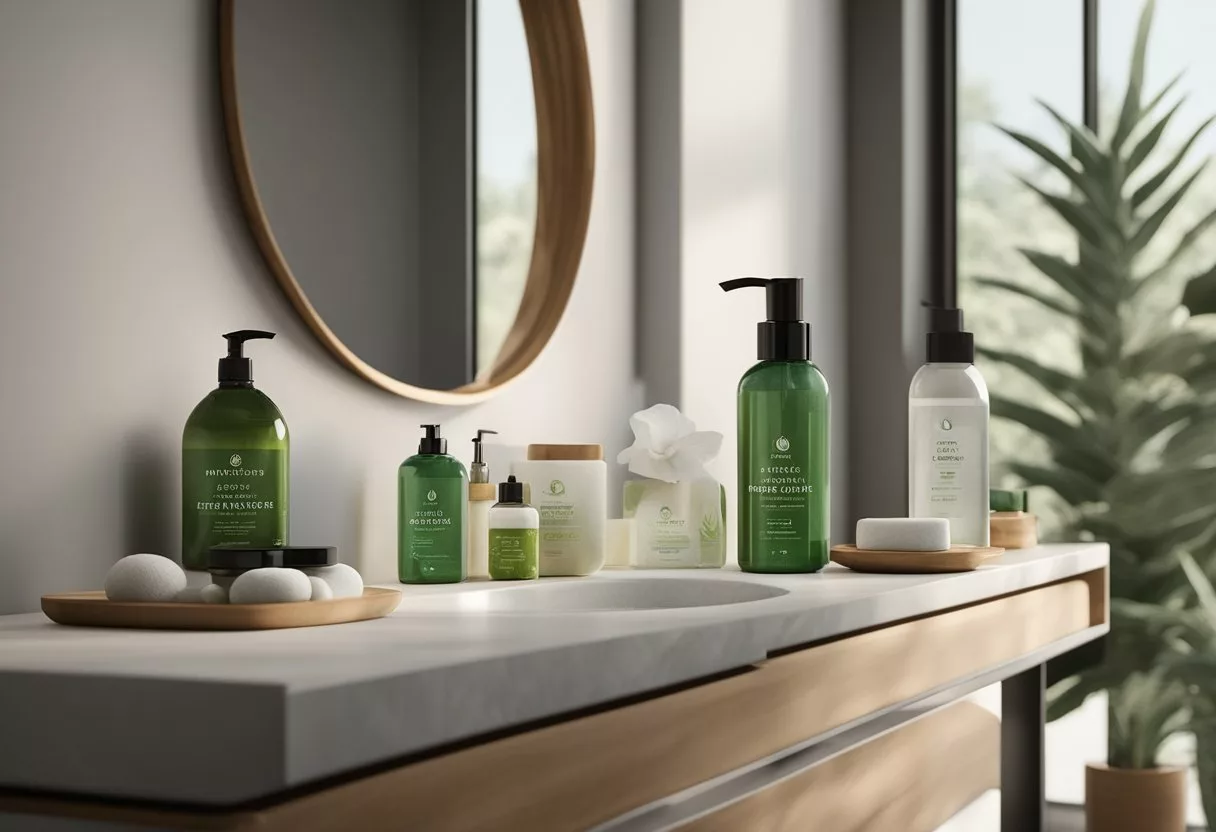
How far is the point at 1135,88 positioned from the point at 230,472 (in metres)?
1.81

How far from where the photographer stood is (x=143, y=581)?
808mm

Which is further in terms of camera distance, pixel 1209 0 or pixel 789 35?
pixel 1209 0

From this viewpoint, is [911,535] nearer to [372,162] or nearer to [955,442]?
[955,442]

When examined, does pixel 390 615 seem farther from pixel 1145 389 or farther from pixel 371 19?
pixel 1145 389

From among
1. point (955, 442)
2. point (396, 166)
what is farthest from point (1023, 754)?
point (396, 166)

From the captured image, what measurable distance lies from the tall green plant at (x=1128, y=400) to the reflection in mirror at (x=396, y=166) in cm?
105

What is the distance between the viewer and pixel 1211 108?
2.30 metres

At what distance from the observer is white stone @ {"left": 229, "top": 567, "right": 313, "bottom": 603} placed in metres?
0.78

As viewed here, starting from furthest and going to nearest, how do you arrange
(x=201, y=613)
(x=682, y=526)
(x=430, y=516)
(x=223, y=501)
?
1. (x=682, y=526)
2. (x=430, y=516)
3. (x=223, y=501)
4. (x=201, y=613)

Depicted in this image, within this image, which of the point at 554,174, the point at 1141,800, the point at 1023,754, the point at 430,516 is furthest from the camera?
the point at 1141,800

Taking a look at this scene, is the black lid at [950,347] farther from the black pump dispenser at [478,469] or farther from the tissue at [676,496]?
the black pump dispenser at [478,469]

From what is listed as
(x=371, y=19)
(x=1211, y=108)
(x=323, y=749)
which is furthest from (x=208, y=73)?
(x=1211, y=108)

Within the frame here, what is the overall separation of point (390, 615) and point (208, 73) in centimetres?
48

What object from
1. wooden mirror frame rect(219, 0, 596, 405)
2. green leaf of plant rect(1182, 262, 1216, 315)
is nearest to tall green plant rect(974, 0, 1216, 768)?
green leaf of plant rect(1182, 262, 1216, 315)
